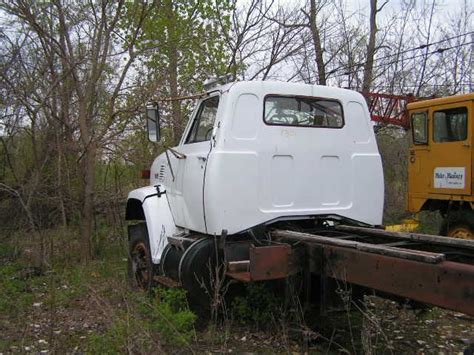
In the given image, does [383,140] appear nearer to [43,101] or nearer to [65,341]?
[43,101]

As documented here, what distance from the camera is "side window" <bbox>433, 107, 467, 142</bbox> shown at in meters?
9.37

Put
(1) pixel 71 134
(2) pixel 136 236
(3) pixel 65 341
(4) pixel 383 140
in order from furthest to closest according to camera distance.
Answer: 1. (4) pixel 383 140
2. (1) pixel 71 134
3. (2) pixel 136 236
4. (3) pixel 65 341

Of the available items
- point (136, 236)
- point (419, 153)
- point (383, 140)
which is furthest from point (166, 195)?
point (383, 140)

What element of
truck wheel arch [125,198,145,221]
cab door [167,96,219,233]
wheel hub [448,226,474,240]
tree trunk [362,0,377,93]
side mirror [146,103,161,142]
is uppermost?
tree trunk [362,0,377,93]

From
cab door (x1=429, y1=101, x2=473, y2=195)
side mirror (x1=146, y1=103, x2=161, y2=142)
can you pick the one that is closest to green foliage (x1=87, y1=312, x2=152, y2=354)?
side mirror (x1=146, y1=103, x2=161, y2=142)

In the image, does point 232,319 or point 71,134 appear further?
point 71,134

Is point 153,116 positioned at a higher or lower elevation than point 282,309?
higher

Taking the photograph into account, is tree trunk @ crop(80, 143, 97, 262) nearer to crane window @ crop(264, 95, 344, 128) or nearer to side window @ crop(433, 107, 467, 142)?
crane window @ crop(264, 95, 344, 128)

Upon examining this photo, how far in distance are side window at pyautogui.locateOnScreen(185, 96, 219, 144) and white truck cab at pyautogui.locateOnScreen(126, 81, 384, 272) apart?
12mm

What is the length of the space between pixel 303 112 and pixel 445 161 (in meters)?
4.99

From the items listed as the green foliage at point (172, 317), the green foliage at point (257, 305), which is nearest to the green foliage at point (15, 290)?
the green foliage at point (172, 317)

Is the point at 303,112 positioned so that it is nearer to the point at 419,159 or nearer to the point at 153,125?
the point at 153,125

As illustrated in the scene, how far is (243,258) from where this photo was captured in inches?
200

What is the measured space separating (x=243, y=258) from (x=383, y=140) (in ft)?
44.0
